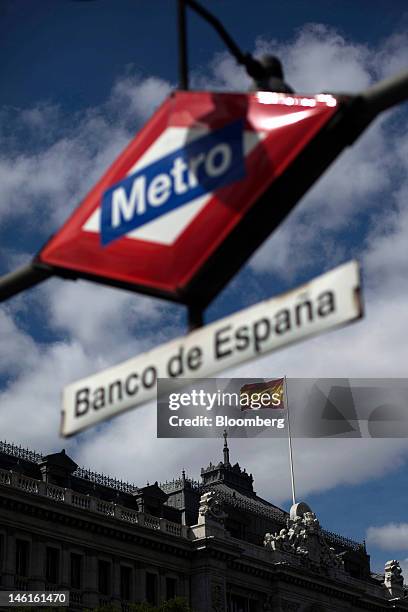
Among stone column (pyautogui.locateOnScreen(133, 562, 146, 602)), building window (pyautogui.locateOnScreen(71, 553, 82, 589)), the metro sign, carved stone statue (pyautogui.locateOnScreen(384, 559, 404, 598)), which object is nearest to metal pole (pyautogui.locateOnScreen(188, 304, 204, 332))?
the metro sign

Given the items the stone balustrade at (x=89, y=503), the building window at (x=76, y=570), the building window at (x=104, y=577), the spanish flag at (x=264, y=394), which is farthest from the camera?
the spanish flag at (x=264, y=394)

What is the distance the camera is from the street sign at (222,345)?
5496 millimetres

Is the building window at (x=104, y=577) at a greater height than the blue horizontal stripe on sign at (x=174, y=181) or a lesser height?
greater

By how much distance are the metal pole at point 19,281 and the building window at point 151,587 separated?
51.6 meters

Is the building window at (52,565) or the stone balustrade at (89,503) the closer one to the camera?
the stone balustrade at (89,503)

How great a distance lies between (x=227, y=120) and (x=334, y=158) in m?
0.82

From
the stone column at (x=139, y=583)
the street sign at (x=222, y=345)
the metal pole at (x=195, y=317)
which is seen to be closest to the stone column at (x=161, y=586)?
the stone column at (x=139, y=583)

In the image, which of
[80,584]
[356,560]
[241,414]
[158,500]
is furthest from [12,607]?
[356,560]

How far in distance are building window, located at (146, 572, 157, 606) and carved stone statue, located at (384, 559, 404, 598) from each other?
89.0 ft

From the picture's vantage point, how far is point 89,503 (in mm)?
54000

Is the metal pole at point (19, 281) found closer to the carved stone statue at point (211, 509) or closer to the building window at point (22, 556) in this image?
the building window at point (22, 556)

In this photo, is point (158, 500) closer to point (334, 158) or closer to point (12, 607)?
point (12, 607)

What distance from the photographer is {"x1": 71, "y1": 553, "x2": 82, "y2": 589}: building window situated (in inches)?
2057

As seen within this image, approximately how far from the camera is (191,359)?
600 centimetres
